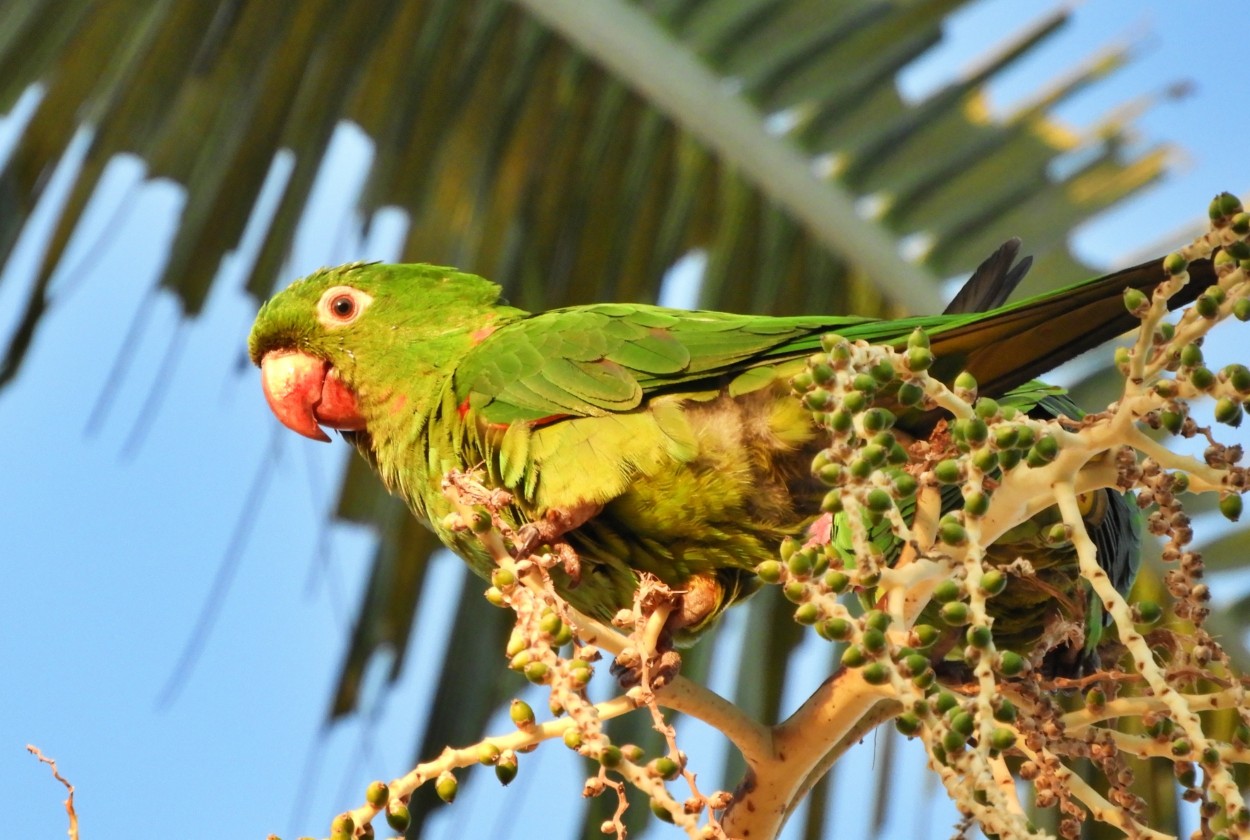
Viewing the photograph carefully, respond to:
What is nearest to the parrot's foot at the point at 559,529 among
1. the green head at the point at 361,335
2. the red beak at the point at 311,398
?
the green head at the point at 361,335

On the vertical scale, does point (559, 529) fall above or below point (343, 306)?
below

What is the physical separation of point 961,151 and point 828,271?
40 centimetres

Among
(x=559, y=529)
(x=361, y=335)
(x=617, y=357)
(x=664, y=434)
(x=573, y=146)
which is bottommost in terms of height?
(x=559, y=529)

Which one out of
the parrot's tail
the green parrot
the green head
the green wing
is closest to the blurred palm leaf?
the green head

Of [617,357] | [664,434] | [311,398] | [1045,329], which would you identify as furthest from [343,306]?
[1045,329]

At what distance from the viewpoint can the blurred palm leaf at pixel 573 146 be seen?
2.73 m

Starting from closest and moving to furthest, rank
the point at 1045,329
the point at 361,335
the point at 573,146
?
the point at 1045,329 → the point at 361,335 → the point at 573,146

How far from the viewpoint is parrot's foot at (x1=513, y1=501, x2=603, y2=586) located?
1.70 meters

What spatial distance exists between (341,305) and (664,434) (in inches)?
29.8

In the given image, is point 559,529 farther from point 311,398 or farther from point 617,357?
point 311,398

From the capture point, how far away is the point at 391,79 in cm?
289

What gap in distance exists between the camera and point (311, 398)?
218cm

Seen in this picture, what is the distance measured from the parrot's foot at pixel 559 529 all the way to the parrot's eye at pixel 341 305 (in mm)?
623

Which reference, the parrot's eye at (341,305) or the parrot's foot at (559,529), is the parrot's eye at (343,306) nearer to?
the parrot's eye at (341,305)
